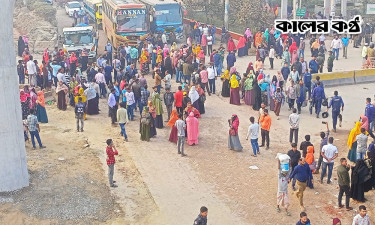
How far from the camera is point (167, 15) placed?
3425 centimetres

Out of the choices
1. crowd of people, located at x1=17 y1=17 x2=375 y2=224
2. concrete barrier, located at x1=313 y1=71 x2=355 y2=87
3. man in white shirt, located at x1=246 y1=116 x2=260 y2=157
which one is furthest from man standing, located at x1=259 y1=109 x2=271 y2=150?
concrete barrier, located at x1=313 y1=71 x2=355 y2=87

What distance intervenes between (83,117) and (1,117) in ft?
19.5

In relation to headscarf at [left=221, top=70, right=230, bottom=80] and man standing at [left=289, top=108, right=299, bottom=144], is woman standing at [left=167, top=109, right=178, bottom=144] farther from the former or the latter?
headscarf at [left=221, top=70, right=230, bottom=80]

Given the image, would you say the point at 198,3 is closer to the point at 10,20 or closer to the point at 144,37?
the point at 144,37

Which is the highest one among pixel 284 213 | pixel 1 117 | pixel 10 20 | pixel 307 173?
pixel 10 20

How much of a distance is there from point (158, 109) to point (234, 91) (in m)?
3.86

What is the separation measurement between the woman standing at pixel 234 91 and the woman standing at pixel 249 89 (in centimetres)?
29

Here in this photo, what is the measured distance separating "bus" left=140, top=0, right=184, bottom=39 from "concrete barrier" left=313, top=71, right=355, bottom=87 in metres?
10.8

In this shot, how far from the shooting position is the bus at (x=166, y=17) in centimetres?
3406

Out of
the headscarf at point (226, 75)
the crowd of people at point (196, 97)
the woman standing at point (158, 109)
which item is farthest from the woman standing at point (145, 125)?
the headscarf at point (226, 75)

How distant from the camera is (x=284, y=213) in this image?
14188 millimetres

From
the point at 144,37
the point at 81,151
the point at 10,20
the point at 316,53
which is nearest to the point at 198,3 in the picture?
the point at 144,37

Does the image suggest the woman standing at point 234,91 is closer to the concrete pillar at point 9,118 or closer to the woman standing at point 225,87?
the woman standing at point 225,87

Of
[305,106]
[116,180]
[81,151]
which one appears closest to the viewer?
[116,180]
